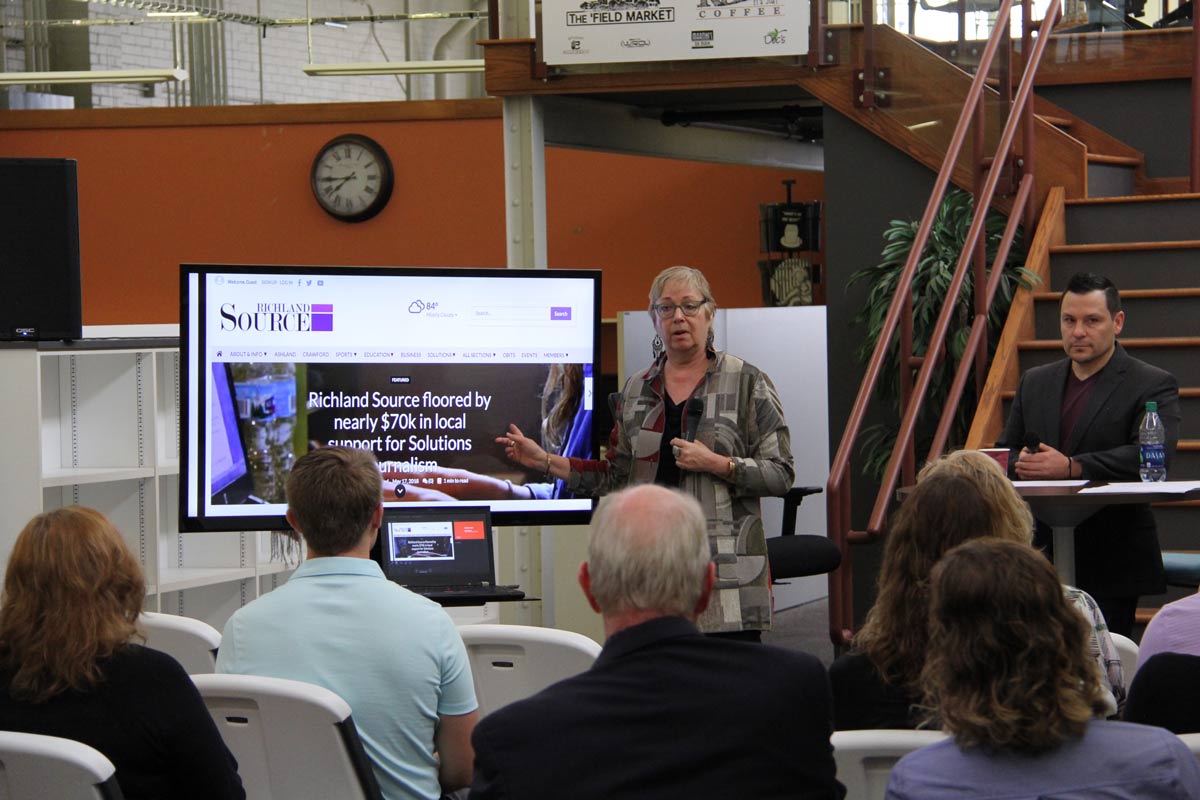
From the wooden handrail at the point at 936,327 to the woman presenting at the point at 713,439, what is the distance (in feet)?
2.89

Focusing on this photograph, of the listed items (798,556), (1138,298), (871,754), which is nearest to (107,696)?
(871,754)

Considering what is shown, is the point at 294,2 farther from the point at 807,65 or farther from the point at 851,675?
the point at 851,675

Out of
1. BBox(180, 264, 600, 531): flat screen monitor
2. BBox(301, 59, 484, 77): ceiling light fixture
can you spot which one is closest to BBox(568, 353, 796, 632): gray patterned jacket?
BBox(180, 264, 600, 531): flat screen monitor

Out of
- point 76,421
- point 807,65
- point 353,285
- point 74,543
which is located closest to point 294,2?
point 807,65

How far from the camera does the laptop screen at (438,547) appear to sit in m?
3.51

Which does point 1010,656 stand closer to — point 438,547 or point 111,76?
point 438,547

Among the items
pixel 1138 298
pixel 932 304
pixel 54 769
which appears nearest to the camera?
pixel 54 769

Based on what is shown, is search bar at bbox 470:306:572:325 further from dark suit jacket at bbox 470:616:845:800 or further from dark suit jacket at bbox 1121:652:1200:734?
dark suit jacket at bbox 470:616:845:800

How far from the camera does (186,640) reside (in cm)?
284

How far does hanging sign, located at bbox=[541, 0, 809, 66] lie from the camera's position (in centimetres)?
594

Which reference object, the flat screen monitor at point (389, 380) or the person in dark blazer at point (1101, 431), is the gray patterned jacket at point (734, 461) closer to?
the flat screen monitor at point (389, 380)

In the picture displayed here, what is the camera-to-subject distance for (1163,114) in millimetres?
6758

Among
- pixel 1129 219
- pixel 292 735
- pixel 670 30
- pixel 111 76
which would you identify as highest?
pixel 111 76

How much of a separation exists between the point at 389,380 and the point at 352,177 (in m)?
6.62
